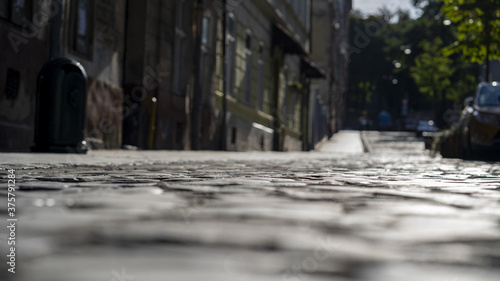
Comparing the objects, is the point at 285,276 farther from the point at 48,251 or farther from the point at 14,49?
the point at 14,49

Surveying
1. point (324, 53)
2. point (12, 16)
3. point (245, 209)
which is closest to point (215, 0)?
point (12, 16)

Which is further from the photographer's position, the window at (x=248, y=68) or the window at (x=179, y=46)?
the window at (x=248, y=68)

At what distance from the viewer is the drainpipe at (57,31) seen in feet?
32.3

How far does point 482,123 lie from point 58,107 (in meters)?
9.48

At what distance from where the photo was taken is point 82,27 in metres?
12.7

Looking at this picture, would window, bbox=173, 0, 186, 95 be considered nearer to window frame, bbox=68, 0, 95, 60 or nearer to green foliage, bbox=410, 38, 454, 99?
window frame, bbox=68, 0, 95, 60

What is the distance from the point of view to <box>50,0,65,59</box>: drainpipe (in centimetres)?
984

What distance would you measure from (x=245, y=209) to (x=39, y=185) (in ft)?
5.03

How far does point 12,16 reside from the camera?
1023cm

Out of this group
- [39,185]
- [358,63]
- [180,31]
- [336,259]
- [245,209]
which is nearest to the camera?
[336,259]

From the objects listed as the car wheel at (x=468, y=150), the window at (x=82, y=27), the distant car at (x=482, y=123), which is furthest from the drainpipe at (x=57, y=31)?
the car wheel at (x=468, y=150)

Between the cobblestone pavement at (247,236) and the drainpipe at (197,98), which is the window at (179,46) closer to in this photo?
the drainpipe at (197,98)

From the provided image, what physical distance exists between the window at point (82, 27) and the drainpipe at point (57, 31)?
2.20 metres

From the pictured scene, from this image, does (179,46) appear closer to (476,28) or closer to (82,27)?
(82,27)
